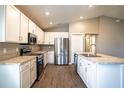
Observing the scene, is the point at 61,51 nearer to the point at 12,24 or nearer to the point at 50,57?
the point at 50,57

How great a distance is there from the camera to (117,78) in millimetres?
3264

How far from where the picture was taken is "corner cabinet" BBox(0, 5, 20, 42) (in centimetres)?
285

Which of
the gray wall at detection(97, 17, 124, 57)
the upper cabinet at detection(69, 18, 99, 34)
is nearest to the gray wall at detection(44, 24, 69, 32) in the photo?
the upper cabinet at detection(69, 18, 99, 34)

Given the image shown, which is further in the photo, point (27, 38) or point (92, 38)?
point (92, 38)

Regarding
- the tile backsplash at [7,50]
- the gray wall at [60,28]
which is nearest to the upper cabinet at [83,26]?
the gray wall at [60,28]

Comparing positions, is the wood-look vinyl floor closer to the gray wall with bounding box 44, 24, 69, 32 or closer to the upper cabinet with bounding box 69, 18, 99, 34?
the upper cabinet with bounding box 69, 18, 99, 34

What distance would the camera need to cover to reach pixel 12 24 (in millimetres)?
3225

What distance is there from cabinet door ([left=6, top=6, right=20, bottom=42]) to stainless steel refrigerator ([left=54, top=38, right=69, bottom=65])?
5286 millimetres

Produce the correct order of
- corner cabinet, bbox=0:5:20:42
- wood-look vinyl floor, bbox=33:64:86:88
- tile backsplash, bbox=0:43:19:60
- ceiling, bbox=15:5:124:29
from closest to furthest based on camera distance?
corner cabinet, bbox=0:5:20:42 → tile backsplash, bbox=0:43:19:60 → wood-look vinyl floor, bbox=33:64:86:88 → ceiling, bbox=15:5:124:29

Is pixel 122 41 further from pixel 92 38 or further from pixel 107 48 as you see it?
pixel 92 38

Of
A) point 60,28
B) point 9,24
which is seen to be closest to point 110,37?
point 60,28

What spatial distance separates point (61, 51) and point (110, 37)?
343 centimetres
